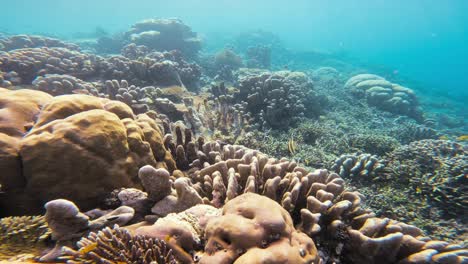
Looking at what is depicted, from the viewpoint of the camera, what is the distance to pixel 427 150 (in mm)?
6414

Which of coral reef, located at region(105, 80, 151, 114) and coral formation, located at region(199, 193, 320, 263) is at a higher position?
coral formation, located at region(199, 193, 320, 263)

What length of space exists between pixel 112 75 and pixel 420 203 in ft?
32.9

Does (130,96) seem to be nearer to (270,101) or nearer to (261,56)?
(270,101)

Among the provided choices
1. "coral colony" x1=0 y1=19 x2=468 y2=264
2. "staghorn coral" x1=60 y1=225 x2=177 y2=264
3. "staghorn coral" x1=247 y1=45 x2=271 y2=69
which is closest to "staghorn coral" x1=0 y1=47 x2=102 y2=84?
"coral colony" x1=0 y1=19 x2=468 y2=264

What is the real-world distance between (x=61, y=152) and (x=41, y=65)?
8.11 m

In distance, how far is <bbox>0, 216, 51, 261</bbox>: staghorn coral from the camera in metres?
2.07

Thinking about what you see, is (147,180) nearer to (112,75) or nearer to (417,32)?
(112,75)

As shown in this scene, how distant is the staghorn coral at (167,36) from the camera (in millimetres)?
19812

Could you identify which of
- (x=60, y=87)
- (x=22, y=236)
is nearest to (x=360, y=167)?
(x=22, y=236)

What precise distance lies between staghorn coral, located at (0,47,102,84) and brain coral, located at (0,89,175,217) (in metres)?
6.14

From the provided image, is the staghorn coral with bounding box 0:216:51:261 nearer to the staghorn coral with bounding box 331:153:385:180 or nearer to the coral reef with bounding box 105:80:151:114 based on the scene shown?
the coral reef with bounding box 105:80:151:114

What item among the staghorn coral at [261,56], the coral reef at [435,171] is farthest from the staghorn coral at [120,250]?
the staghorn coral at [261,56]

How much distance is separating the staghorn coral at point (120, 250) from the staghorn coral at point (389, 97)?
16.6 m

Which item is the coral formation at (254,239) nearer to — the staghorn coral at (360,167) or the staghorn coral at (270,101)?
the staghorn coral at (360,167)
